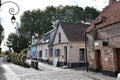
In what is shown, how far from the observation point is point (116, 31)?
14781mm

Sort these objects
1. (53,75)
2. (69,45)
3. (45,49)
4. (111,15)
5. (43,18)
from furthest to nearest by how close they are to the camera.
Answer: (43,18) → (45,49) → (69,45) → (53,75) → (111,15)

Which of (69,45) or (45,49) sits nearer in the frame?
(69,45)

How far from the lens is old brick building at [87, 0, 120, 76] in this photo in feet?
49.2

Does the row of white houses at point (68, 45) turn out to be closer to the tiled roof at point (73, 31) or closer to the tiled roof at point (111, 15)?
the tiled roof at point (73, 31)

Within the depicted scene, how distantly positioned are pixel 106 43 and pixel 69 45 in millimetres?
8245

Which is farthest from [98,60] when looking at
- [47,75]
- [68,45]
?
[68,45]

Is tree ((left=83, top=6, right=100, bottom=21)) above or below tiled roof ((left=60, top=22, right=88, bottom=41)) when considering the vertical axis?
above

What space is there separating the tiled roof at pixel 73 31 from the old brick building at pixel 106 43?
16.9 ft

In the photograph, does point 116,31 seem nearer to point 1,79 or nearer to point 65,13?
point 1,79

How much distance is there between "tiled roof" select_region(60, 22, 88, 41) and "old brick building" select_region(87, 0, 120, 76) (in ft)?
16.9

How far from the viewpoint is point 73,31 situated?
2591 cm

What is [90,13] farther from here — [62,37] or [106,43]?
[106,43]

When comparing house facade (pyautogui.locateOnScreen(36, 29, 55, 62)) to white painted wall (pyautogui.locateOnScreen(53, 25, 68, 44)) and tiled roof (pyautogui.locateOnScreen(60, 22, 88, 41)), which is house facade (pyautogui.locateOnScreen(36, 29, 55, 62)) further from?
tiled roof (pyautogui.locateOnScreen(60, 22, 88, 41))

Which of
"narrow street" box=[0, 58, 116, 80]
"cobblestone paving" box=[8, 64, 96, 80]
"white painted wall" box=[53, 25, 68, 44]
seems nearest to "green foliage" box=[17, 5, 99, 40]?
"white painted wall" box=[53, 25, 68, 44]
